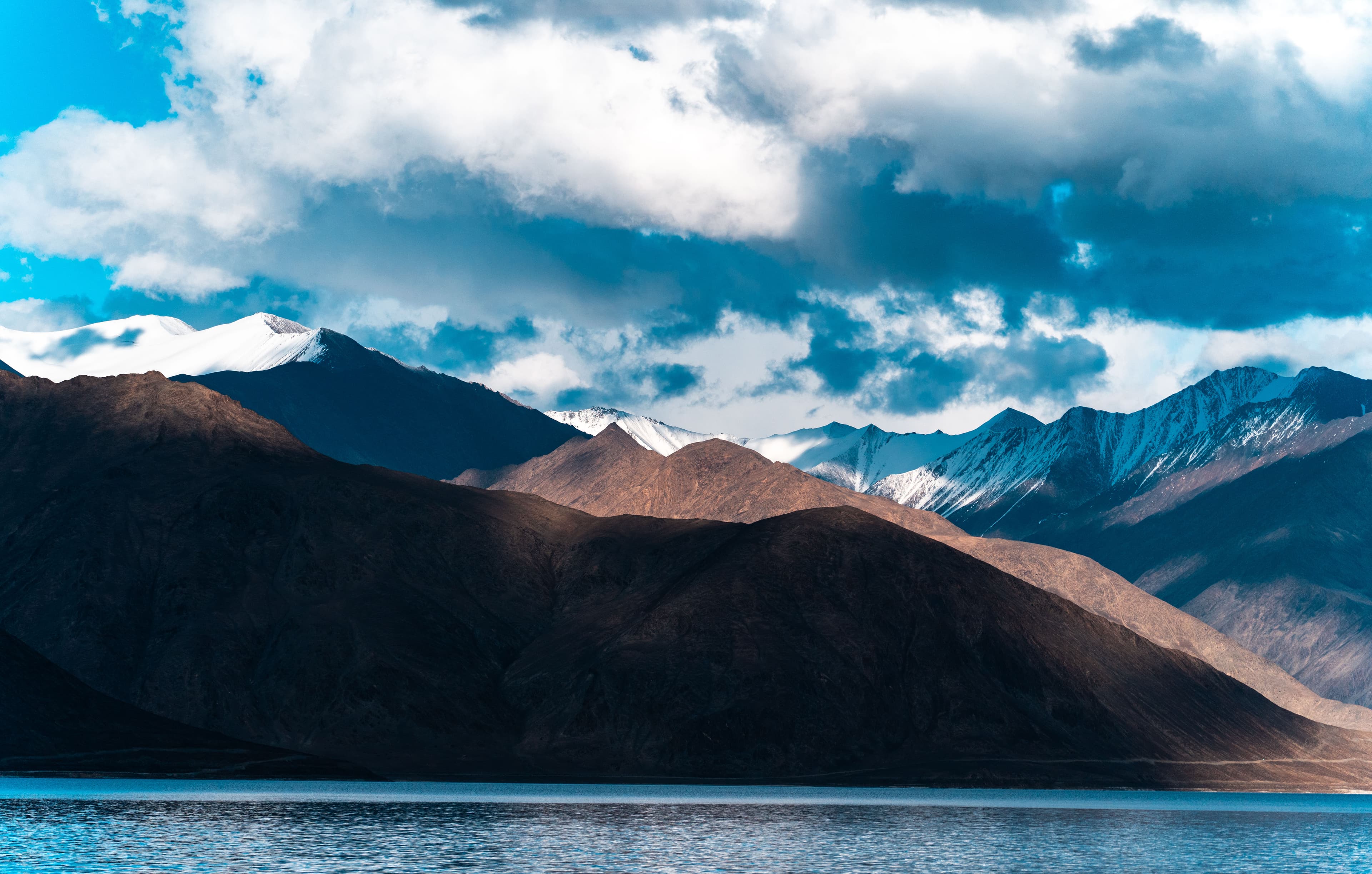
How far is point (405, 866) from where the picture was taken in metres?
89.7

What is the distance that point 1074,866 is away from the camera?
102375 mm

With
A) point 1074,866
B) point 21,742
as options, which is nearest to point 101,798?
point 21,742

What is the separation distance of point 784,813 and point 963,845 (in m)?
37.0

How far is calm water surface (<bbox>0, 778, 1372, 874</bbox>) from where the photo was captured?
94750 millimetres

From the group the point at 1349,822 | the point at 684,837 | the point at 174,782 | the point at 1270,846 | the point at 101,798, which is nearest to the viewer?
the point at 684,837

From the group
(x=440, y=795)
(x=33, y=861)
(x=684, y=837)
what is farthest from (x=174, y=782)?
(x=33, y=861)

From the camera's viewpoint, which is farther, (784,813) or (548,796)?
(548,796)

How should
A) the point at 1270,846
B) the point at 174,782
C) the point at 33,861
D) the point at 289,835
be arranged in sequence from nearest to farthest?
1. the point at 33,861
2. the point at 289,835
3. the point at 1270,846
4. the point at 174,782

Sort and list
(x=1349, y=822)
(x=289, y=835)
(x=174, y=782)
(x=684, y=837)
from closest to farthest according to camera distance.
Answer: (x=289, y=835) < (x=684, y=837) < (x=1349, y=822) < (x=174, y=782)

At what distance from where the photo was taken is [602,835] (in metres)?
119

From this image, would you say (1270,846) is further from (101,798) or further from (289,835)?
(101,798)

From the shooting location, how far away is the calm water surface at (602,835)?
94750 mm

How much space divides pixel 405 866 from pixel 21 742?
416 feet

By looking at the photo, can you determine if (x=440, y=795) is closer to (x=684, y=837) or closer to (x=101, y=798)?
(x=101, y=798)
